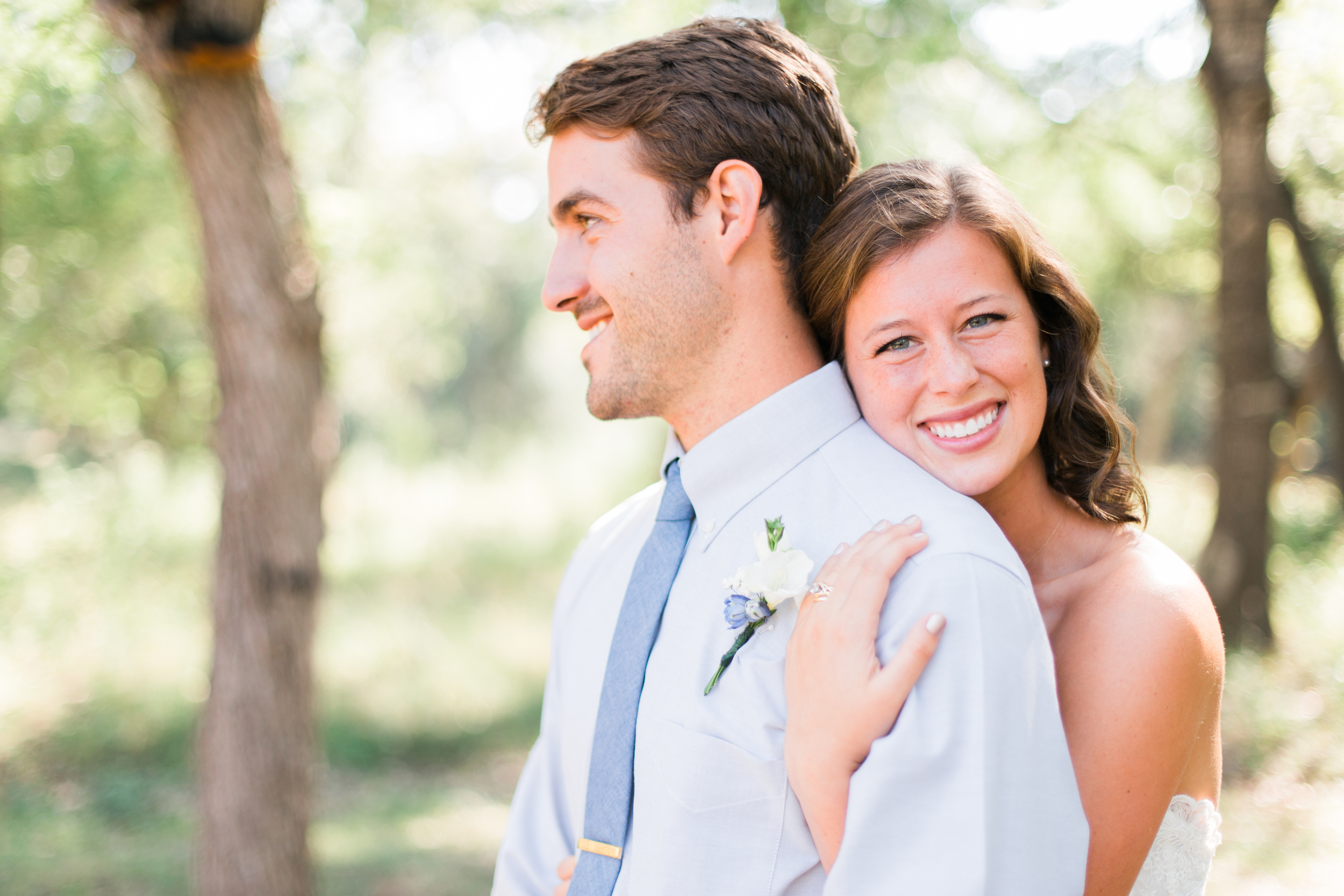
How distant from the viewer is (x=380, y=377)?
14641mm

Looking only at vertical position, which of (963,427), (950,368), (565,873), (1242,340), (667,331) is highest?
(667,331)

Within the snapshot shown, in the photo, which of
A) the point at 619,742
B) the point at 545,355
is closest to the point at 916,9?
the point at 619,742

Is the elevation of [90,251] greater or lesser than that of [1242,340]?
greater

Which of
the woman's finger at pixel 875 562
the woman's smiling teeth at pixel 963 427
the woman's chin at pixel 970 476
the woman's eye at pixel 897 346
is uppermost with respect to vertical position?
the woman's eye at pixel 897 346

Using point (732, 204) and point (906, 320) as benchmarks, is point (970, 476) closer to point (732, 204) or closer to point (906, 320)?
point (906, 320)

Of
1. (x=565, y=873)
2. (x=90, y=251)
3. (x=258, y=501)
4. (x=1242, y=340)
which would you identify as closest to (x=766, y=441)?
(x=565, y=873)

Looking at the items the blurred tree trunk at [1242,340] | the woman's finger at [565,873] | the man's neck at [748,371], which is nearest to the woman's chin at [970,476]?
the man's neck at [748,371]

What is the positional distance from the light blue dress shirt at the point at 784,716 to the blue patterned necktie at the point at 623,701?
0.03m

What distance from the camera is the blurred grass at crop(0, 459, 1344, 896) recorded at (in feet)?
18.2

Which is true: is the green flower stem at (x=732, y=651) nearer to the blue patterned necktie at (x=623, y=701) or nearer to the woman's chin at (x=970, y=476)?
the blue patterned necktie at (x=623, y=701)

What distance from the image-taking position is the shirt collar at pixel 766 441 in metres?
1.83

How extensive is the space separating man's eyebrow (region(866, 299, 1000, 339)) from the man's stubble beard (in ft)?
1.03

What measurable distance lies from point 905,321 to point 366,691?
806 centimetres

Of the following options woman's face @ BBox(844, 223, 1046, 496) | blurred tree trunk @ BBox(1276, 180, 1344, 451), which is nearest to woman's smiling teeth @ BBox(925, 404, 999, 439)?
woman's face @ BBox(844, 223, 1046, 496)
